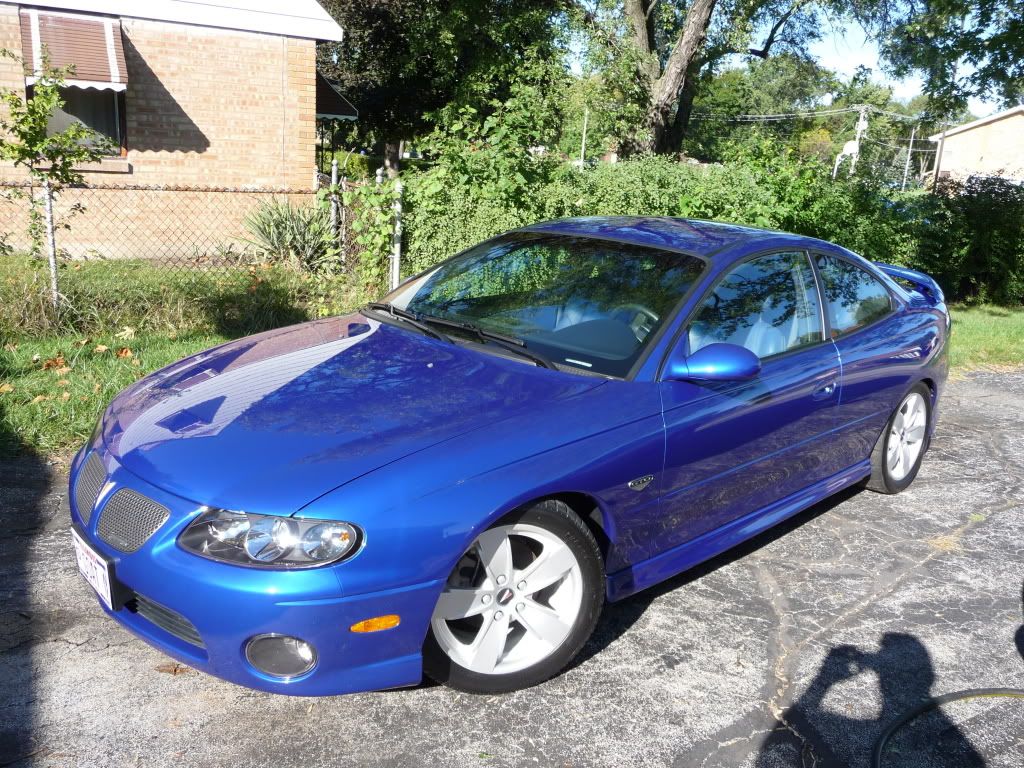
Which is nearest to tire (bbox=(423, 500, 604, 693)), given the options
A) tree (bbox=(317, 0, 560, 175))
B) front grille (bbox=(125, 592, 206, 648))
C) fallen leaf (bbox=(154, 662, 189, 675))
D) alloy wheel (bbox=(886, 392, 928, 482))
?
front grille (bbox=(125, 592, 206, 648))

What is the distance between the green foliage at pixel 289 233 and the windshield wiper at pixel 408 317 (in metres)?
4.72

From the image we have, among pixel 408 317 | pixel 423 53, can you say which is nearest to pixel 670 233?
pixel 408 317

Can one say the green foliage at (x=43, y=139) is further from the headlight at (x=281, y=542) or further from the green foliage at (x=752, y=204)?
the headlight at (x=281, y=542)

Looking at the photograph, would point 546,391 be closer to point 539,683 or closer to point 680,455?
point 680,455

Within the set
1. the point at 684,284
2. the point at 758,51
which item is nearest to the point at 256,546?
the point at 684,284

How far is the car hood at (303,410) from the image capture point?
2.74 m

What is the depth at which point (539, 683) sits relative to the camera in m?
3.12

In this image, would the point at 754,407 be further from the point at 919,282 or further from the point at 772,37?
the point at 772,37

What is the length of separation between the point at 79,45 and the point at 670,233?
10.4 m

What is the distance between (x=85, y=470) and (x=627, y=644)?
206cm

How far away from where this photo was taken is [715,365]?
136 inches

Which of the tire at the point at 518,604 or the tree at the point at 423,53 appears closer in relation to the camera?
the tire at the point at 518,604

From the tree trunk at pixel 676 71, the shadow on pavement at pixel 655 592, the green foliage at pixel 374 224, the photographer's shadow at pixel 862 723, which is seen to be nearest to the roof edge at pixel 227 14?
the tree trunk at pixel 676 71

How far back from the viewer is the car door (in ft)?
11.5
